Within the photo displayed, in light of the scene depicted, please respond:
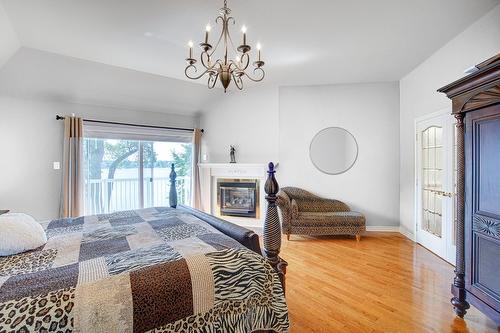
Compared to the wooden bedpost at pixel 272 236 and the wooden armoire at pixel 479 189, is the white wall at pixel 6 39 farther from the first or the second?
the wooden armoire at pixel 479 189

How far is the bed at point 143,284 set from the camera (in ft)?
3.05

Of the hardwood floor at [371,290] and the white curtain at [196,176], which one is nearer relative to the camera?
the hardwood floor at [371,290]

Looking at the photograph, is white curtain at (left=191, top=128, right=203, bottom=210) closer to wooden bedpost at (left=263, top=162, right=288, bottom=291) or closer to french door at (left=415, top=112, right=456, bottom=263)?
wooden bedpost at (left=263, top=162, right=288, bottom=291)

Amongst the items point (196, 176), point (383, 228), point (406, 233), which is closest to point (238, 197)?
point (196, 176)

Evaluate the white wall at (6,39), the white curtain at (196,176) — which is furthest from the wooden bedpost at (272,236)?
the white curtain at (196,176)

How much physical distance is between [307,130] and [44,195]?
4.57 metres

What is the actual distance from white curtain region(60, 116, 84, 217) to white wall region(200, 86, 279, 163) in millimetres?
2296

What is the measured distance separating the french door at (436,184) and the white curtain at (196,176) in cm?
402

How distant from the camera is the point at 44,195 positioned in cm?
365

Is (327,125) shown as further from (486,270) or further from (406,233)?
(486,270)

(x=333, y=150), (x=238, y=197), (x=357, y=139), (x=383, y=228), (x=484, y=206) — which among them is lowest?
(x=383, y=228)

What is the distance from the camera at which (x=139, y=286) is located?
3.47ft

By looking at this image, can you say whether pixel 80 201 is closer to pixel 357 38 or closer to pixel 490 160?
pixel 357 38

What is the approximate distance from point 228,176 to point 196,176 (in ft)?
2.56
